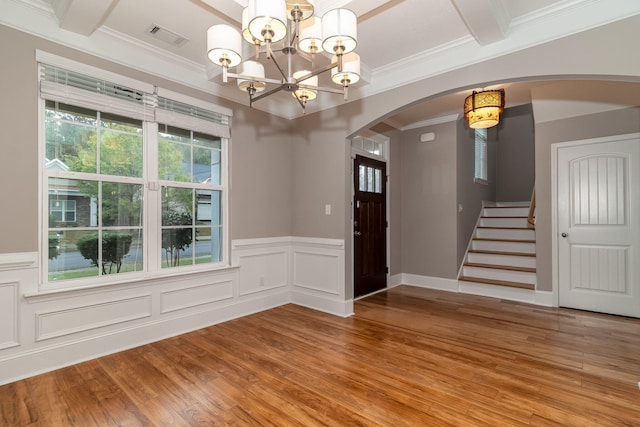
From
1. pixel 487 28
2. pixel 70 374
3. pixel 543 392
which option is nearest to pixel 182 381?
pixel 70 374

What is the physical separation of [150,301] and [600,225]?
17.6 feet

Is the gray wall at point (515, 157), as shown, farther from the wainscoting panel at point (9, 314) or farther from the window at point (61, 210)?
the wainscoting panel at point (9, 314)

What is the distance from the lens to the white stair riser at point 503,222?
570 centimetres

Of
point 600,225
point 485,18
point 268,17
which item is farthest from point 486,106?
point 268,17

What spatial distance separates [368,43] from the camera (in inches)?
116

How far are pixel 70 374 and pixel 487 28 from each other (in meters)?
4.38

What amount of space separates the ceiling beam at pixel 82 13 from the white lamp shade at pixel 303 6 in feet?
5.12

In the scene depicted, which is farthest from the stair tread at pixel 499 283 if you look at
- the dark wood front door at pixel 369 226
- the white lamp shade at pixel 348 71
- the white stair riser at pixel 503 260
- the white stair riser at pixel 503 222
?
the white lamp shade at pixel 348 71

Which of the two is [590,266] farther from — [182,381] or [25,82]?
[25,82]

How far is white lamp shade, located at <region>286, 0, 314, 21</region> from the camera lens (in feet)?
5.49

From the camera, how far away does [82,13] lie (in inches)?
93.6

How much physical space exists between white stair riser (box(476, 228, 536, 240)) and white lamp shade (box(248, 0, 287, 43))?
17.5 feet

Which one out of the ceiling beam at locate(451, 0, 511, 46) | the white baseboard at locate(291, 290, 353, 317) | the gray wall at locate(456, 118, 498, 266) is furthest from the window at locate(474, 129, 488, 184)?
the white baseboard at locate(291, 290, 353, 317)

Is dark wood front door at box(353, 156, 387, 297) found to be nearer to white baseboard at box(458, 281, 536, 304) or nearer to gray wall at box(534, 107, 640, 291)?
white baseboard at box(458, 281, 536, 304)
